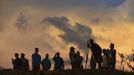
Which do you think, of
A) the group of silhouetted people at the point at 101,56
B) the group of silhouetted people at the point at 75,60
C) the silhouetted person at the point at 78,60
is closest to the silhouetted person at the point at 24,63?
the group of silhouetted people at the point at 75,60

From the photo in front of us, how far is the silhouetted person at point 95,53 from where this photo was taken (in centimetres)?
3906

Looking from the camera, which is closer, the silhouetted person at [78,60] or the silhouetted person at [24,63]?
the silhouetted person at [78,60]

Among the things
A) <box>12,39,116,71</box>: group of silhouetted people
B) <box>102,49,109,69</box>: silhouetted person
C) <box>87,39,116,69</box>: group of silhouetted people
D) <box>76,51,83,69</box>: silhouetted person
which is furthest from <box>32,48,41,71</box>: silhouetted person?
<box>102,49,109,69</box>: silhouetted person

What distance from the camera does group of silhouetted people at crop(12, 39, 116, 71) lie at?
39125mm

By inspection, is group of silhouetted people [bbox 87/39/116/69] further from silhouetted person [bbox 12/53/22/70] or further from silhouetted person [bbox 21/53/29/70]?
silhouetted person [bbox 12/53/22/70]

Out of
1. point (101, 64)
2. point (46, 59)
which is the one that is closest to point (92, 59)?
point (101, 64)

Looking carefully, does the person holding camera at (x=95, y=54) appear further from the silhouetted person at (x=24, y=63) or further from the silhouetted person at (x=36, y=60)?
the silhouetted person at (x=24, y=63)

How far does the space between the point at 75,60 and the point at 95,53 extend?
1397 millimetres

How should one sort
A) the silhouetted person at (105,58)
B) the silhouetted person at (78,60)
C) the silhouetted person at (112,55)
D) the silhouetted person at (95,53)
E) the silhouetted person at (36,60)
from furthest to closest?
the silhouetted person at (36,60) < the silhouetted person at (78,60) < the silhouetted person at (105,58) < the silhouetted person at (95,53) < the silhouetted person at (112,55)

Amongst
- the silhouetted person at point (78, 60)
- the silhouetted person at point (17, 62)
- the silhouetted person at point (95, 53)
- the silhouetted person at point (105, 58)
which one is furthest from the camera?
the silhouetted person at point (17, 62)

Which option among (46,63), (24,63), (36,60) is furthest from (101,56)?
(24,63)

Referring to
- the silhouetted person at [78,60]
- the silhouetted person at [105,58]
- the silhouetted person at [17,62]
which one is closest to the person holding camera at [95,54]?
the silhouetted person at [105,58]

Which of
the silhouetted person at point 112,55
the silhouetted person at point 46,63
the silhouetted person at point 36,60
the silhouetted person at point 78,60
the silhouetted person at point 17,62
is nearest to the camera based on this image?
the silhouetted person at point 112,55

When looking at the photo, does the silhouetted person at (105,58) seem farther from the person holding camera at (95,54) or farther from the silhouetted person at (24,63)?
the silhouetted person at (24,63)
